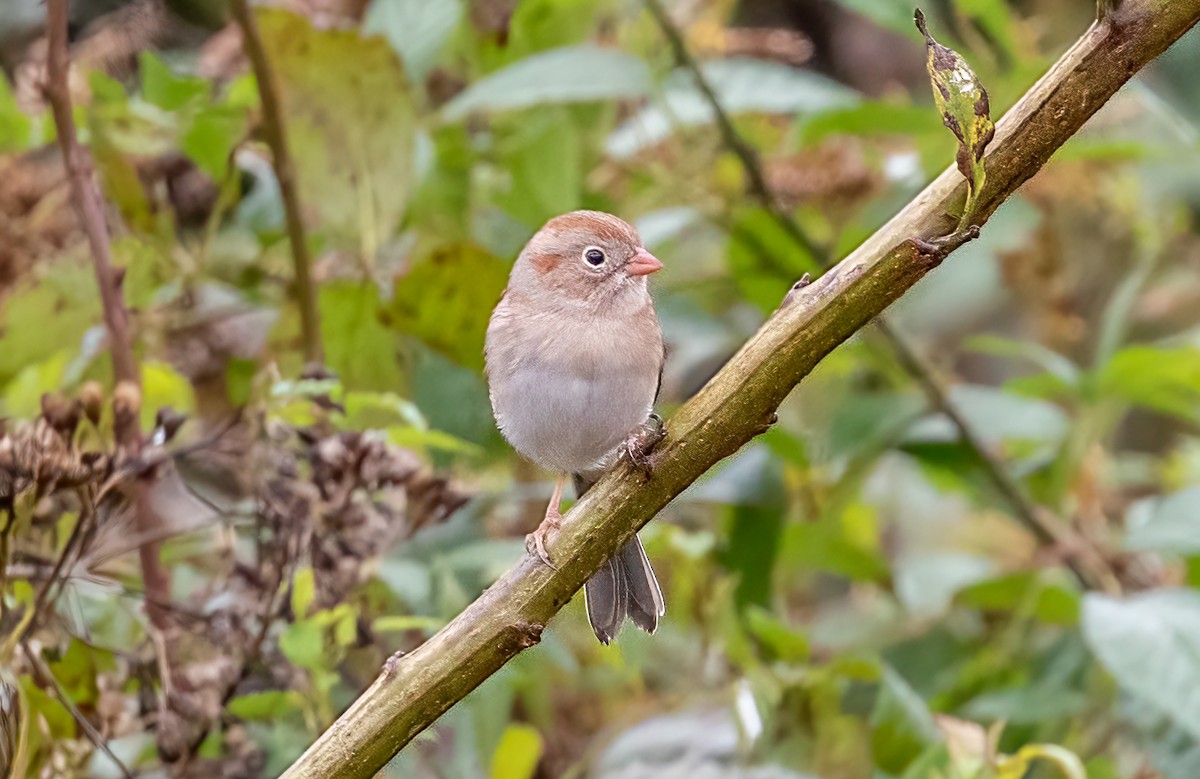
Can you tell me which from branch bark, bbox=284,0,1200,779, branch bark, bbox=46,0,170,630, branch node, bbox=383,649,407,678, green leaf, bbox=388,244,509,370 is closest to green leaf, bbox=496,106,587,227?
green leaf, bbox=388,244,509,370

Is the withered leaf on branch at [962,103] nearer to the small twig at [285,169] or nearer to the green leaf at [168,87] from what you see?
the small twig at [285,169]

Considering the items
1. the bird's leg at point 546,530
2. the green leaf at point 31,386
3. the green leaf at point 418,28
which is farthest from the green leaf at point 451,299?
the green leaf at point 31,386

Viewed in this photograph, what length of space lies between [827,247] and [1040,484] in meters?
0.62

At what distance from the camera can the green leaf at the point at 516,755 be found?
1.85m

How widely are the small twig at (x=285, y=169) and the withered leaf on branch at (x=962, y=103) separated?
43.1 inches

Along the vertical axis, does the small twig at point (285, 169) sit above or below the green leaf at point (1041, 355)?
above

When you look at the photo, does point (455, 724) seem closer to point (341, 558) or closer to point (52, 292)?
point (341, 558)

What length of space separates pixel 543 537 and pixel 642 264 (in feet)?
2.23

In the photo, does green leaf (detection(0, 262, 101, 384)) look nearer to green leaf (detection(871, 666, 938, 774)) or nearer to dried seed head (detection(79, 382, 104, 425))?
dried seed head (detection(79, 382, 104, 425))

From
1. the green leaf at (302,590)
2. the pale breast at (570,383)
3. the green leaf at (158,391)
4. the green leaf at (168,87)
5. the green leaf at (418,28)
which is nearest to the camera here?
the green leaf at (302,590)

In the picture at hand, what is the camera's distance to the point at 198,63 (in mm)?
2840

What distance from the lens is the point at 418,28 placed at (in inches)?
88.4

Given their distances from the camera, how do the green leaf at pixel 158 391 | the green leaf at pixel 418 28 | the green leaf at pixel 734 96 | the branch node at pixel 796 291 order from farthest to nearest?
the green leaf at pixel 734 96 < the green leaf at pixel 418 28 < the green leaf at pixel 158 391 < the branch node at pixel 796 291

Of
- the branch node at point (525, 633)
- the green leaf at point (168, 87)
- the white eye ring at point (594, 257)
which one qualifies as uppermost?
the green leaf at point (168, 87)
